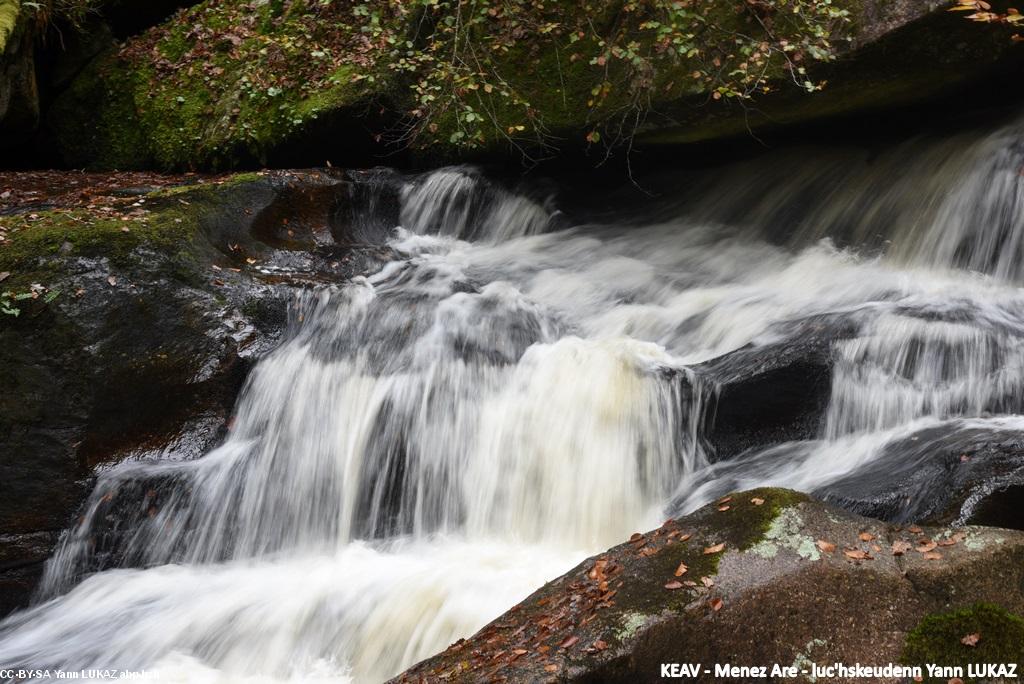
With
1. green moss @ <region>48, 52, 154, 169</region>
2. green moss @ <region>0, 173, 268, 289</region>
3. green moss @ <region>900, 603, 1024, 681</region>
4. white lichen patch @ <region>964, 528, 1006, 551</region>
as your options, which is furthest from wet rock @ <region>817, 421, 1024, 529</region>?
green moss @ <region>48, 52, 154, 169</region>

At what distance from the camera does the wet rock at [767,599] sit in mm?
2986

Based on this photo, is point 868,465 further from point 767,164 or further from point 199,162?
point 199,162

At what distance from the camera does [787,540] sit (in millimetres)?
3326

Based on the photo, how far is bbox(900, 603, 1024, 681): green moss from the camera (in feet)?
9.43

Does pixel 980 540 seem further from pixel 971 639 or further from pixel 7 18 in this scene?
pixel 7 18

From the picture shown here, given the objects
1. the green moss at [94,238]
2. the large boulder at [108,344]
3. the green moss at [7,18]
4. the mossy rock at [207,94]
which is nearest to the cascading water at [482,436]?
the large boulder at [108,344]

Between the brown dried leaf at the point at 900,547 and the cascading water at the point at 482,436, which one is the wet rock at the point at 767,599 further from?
the cascading water at the point at 482,436

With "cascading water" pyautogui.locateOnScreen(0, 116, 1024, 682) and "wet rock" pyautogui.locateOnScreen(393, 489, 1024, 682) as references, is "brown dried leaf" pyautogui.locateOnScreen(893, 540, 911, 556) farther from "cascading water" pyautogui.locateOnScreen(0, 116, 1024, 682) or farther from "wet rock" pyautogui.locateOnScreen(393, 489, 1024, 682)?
"cascading water" pyautogui.locateOnScreen(0, 116, 1024, 682)

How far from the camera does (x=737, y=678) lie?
295 centimetres

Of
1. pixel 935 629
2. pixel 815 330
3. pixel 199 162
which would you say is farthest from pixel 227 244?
pixel 935 629

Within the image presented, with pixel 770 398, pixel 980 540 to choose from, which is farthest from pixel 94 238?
pixel 980 540

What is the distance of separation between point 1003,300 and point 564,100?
14.8ft

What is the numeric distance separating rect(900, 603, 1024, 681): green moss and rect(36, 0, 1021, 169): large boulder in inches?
201

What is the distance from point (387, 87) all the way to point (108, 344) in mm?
4597
